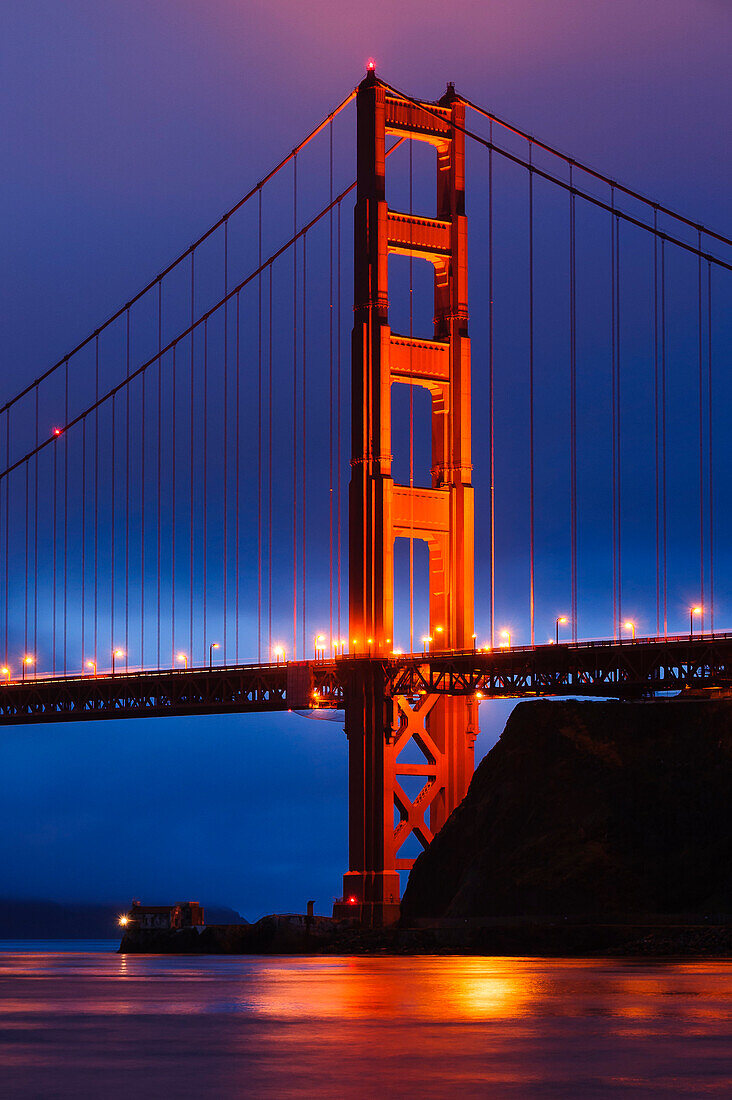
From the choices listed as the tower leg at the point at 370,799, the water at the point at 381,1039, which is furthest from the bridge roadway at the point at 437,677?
the water at the point at 381,1039

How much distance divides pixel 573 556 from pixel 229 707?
24.2 m

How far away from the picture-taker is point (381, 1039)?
23.9 metres

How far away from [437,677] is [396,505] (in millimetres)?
8153

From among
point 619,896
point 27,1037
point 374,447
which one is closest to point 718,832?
point 619,896

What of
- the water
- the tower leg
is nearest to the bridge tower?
the tower leg

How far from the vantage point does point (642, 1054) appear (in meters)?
21.6

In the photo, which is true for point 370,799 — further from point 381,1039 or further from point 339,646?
point 381,1039

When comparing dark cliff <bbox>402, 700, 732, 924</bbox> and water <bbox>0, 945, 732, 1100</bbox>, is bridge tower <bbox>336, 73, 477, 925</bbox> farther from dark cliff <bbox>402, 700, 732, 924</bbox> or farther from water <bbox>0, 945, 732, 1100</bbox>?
water <bbox>0, 945, 732, 1100</bbox>

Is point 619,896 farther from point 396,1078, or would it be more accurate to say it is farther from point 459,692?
point 396,1078

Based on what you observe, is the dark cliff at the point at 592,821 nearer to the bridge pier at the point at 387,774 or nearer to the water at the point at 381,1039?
the bridge pier at the point at 387,774

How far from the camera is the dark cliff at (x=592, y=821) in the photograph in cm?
7544

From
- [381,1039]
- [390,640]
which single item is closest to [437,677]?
[390,640]

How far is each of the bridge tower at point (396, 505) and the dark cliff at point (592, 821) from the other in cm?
322

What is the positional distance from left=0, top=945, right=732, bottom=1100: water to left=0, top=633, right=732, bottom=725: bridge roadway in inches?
1569
